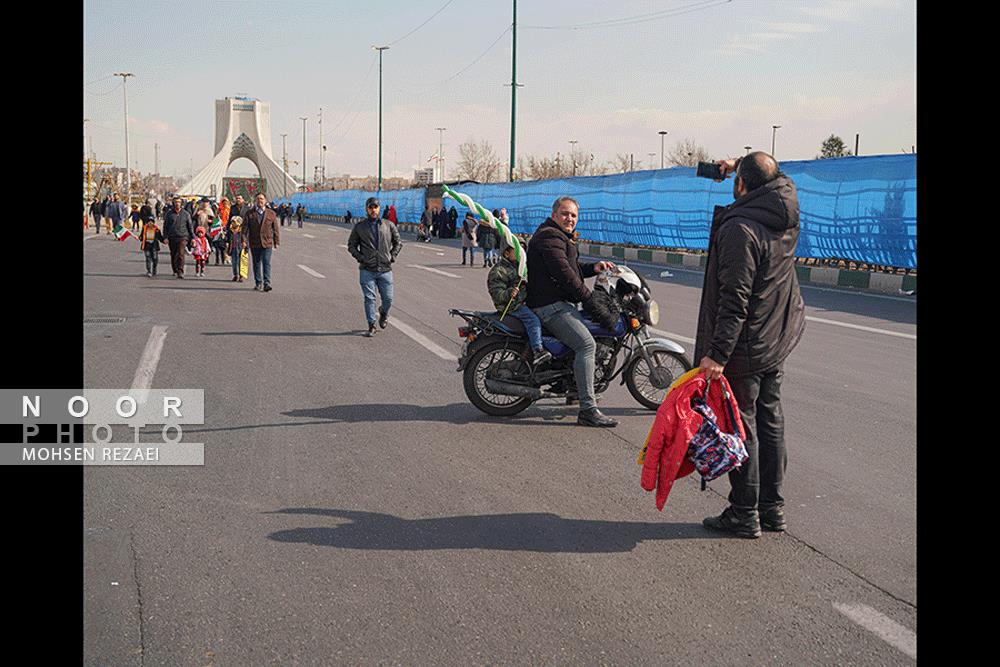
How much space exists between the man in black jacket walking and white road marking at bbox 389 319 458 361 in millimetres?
5599

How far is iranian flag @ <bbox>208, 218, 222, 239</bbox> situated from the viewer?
24375 mm

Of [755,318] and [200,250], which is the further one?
[200,250]

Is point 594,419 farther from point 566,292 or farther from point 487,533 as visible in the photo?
point 487,533

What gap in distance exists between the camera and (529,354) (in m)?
7.41

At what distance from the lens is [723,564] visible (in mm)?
4488

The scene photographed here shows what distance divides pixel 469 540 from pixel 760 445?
165 cm

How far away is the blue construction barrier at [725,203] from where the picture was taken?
58.0 feet

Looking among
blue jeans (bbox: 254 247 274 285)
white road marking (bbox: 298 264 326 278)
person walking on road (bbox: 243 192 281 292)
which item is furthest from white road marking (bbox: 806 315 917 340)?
white road marking (bbox: 298 264 326 278)

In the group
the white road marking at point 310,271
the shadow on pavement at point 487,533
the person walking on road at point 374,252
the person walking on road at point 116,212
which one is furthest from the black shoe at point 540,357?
the person walking on road at point 116,212

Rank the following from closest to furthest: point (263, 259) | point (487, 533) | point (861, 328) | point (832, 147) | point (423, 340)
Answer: point (487, 533)
point (423, 340)
point (861, 328)
point (263, 259)
point (832, 147)

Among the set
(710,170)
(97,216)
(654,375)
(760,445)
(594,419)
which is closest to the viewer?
(760,445)

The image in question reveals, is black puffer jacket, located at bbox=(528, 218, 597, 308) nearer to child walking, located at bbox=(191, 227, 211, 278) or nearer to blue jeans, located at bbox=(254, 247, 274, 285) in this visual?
blue jeans, located at bbox=(254, 247, 274, 285)

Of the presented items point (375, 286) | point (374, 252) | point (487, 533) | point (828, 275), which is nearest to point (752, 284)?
point (487, 533)

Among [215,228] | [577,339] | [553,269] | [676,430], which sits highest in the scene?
[215,228]
